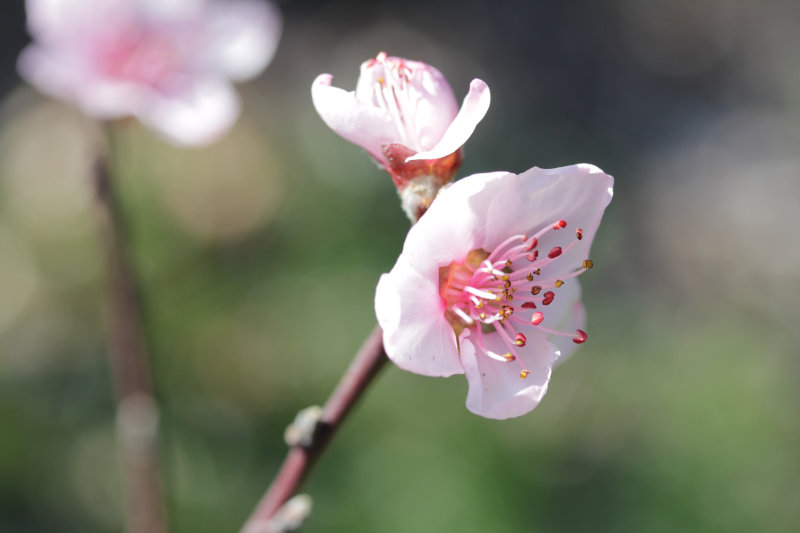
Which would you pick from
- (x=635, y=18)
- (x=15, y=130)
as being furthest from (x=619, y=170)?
(x=15, y=130)

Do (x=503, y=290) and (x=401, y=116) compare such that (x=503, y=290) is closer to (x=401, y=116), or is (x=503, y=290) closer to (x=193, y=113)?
(x=401, y=116)

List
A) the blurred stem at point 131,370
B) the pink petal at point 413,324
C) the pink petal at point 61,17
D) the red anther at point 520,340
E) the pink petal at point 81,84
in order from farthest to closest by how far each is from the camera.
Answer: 1. the pink petal at point 61,17
2. the pink petal at point 81,84
3. the blurred stem at point 131,370
4. the red anther at point 520,340
5. the pink petal at point 413,324

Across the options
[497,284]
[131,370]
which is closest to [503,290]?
[497,284]

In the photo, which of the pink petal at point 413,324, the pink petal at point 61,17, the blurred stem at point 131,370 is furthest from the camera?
the pink petal at point 61,17

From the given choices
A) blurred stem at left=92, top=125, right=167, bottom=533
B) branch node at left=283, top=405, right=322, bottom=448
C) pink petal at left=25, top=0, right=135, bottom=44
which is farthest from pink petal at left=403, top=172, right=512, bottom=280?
pink petal at left=25, top=0, right=135, bottom=44

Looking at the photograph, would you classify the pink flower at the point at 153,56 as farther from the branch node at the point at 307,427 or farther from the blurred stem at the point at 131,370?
the branch node at the point at 307,427

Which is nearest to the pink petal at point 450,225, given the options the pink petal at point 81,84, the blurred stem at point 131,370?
the blurred stem at point 131,370

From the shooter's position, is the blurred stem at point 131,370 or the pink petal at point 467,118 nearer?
the pink petal at point 467,118

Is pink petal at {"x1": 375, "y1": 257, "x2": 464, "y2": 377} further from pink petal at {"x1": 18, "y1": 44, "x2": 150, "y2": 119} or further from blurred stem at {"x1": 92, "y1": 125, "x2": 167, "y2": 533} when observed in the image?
pink petal at {"x1": 18, "y1": 44, "x2": 150, "y2": 119}
